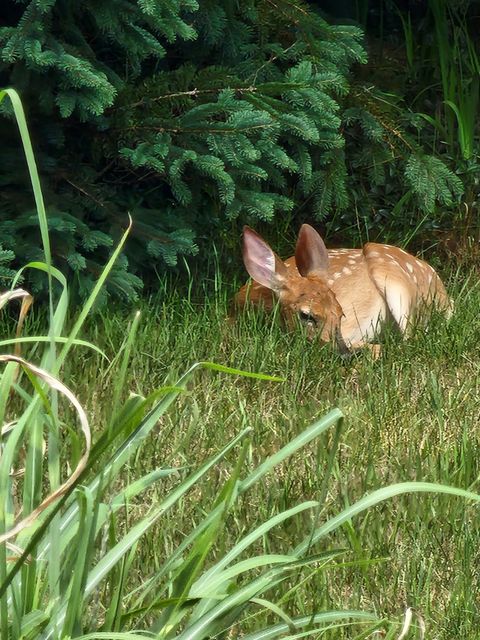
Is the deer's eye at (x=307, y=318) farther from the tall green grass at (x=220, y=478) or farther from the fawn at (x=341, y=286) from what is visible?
the tall green grass at (x=220, y=478)

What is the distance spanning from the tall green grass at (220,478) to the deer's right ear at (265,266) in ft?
0.65

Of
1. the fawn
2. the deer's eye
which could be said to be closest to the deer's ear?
the fawn

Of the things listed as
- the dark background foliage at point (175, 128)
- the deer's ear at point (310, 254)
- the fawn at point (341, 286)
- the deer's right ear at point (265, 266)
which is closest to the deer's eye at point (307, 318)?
the fawn at point (341, 286)

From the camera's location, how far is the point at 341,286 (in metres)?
5.78

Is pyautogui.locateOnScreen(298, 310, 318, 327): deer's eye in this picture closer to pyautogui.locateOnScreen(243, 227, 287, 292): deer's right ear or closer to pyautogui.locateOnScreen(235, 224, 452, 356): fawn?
pyautogui.locateOnScreen(235, 224, 452, 356): fawn

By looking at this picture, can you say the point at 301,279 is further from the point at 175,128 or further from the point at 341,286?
the point at 175,128

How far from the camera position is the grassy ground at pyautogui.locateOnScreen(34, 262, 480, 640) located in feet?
9.91

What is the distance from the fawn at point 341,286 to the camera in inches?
216

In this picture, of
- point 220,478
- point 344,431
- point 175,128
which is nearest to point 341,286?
point 175,128

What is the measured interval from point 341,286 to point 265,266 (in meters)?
0.40

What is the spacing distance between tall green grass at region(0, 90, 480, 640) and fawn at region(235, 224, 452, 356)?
224mm

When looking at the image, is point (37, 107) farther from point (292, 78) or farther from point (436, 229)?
point (436, 229)

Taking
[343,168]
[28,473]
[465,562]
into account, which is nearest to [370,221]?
[343,168]

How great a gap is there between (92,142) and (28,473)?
3.40 meters
